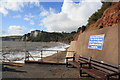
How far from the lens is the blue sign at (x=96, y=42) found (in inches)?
264

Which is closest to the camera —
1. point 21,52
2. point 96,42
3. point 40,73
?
point 40,73

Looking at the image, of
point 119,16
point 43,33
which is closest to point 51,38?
point 43,33

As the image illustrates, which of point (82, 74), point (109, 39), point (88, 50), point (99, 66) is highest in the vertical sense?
point (109, 39)

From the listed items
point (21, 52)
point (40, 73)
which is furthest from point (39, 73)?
point (21, 52)

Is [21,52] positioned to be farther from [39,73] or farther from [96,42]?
[96,42]

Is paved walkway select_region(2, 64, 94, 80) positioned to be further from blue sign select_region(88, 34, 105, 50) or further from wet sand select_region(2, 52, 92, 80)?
blue sign select_region(88, 34, 105, 50)

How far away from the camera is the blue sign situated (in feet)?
22.0

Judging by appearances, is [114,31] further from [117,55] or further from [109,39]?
[117,55]

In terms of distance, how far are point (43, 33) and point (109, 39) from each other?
171 m

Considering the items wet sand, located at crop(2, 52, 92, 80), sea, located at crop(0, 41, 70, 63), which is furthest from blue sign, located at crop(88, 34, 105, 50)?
sea, located at crop(0, 41, 70, 63)

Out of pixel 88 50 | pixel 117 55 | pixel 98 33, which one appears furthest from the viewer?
pixel 88 50

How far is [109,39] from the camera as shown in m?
5.99

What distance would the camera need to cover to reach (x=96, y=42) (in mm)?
7164

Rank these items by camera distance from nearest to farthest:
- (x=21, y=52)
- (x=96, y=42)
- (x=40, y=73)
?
(x=40, y=73) → (x=96, y=42) → (x=21, y=52)
